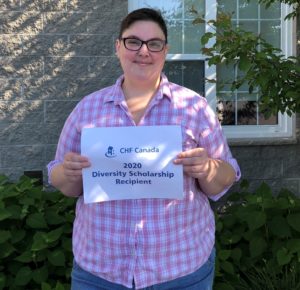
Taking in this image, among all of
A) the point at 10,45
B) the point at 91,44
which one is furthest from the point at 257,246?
the point at 10,45

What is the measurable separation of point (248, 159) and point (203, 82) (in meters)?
0.82

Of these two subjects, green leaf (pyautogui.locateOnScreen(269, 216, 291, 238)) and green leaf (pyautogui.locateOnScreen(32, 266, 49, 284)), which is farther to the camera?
green leaf (pyautogui.locateOnScreen(269, 216, 291, 238))

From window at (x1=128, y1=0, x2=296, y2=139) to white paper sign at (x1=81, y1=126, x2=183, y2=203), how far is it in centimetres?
291

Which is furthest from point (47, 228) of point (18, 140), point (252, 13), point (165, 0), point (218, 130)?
point (252, 13)

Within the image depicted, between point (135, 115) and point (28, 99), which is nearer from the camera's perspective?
point (135, 115)

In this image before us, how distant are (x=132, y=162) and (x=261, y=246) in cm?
201

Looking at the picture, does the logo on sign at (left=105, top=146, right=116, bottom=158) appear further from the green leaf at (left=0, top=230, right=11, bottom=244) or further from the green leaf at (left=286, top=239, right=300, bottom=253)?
the green leaf at (left=286, top=239, right=300, bottom=253)

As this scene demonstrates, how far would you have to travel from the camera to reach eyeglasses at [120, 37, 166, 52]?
1894 mm

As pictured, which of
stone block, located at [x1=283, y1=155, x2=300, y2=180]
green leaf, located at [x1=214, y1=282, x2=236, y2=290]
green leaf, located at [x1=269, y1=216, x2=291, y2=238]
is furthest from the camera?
stone block, located at [x1=283, y1=155, x2=300, y2=180]

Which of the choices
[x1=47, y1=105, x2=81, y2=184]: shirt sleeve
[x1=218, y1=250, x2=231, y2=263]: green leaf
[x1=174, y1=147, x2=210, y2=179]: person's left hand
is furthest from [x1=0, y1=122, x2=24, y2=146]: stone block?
[x1=174, y1=147, x2=210, y2=179]: person's left hand

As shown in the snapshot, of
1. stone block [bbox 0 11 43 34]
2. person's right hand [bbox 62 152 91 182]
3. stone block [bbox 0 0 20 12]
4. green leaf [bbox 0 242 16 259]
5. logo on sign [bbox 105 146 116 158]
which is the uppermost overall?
stone block [bbox 0 0 20 12]

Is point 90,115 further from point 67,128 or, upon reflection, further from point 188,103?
point 188,103

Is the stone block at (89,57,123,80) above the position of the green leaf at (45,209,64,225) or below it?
above

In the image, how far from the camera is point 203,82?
480 centimetres
